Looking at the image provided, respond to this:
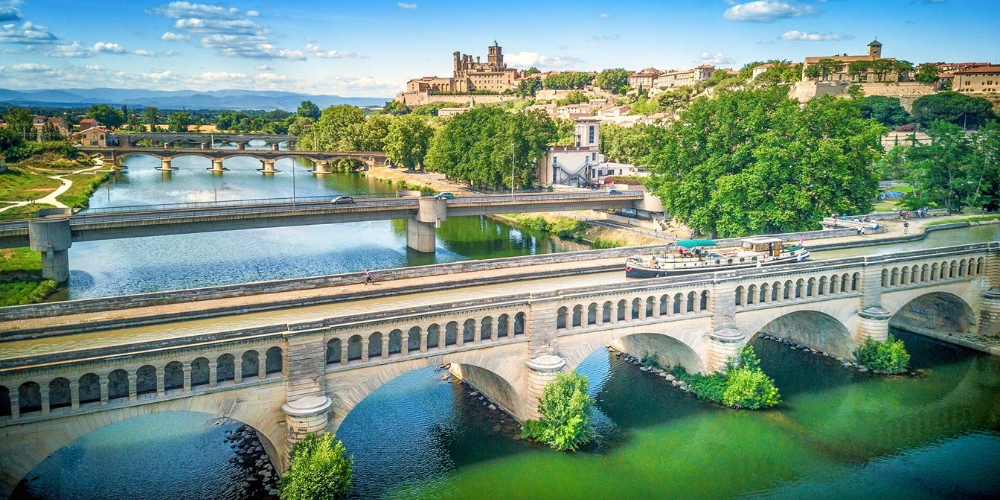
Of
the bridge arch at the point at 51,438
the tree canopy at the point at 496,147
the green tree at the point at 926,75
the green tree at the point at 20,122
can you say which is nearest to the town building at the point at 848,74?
the green tree at the point at 926,75

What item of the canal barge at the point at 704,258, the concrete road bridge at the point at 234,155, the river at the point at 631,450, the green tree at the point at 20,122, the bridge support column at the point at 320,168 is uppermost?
the green tree at the point at 20,122

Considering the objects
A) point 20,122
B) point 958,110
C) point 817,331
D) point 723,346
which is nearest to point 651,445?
point 723,346

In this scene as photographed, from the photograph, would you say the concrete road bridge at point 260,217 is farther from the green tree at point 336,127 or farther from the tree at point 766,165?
the green tree at point 336,127

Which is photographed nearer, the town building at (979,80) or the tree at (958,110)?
the tree at (958,110)

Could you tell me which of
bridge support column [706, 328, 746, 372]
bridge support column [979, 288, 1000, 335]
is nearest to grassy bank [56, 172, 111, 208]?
bridge support column [706, 328, 746, 372]

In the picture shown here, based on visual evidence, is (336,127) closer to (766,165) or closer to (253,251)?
(253,251)

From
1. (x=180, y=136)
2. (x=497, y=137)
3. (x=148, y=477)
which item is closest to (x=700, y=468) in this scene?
(x=148, y=477)

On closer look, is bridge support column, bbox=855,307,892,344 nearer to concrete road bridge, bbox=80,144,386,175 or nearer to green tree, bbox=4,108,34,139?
concrete road bridge, bbox=80,144,386,175
